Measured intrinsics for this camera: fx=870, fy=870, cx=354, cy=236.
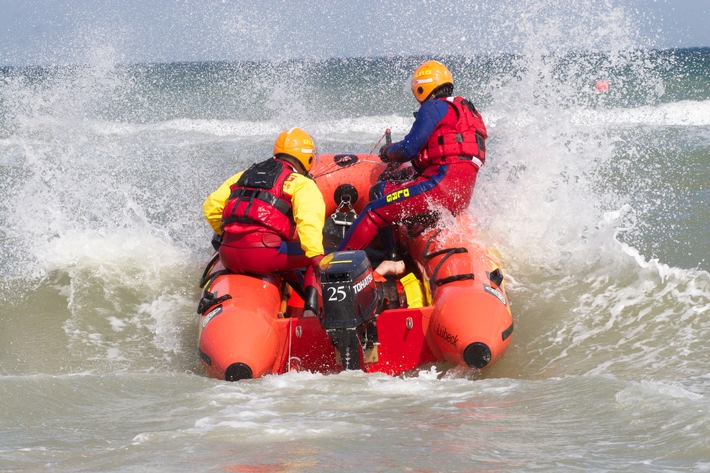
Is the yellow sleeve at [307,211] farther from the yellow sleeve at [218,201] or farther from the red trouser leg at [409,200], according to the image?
the red trouser leg at [409,200]

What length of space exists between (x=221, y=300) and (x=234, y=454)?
195cm

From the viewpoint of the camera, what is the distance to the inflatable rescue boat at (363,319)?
4867mm

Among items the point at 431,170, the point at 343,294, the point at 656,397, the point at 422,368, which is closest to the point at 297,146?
the point at 431,170

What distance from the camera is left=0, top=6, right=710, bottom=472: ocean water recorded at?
354 centimetres

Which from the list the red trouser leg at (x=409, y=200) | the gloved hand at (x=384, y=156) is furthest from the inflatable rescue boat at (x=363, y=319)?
the gloved hand at (x=384, y=156)

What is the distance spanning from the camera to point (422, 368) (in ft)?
17.3

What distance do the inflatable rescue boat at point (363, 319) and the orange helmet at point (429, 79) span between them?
3.80 ft

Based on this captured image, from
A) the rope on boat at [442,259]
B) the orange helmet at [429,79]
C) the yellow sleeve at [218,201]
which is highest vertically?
the orange helmet at [429,79]

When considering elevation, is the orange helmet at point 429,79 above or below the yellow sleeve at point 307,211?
above

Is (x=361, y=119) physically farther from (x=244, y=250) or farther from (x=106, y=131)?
(x=244, y=250)

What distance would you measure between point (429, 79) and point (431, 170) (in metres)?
0.74

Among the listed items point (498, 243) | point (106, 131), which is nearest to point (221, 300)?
point (498, 243)

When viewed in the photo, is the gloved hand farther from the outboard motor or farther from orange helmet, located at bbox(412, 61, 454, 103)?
the outboard motor

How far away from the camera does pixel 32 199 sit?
8.31 metres
